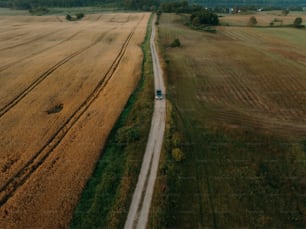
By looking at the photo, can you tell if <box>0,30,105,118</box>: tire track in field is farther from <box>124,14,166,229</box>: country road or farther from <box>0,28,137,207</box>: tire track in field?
<box>124,14,166,229</box>: country road

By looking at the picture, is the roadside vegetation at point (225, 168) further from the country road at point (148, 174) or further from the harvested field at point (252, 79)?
the country road at point (148, 174)

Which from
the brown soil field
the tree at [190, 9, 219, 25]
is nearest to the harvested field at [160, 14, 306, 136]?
the brown soil field

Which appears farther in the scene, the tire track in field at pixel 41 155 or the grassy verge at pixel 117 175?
the tire track in field at pixel 41 155

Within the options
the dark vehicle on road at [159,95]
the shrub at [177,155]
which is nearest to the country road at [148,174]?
the dark vehicle on road at [159,95]

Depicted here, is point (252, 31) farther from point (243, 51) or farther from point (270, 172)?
point (270, 172)

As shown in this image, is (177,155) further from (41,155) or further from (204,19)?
(204,19)

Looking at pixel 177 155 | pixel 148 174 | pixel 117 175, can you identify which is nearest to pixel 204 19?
pixel 177 155

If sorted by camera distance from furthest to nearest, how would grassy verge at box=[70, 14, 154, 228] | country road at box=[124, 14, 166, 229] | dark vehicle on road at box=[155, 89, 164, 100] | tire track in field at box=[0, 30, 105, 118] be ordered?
dark vehicle on road at box=[155, 89, 164, 100] < tire track in field at box=[0, 30, 105, 118] < grassy verge at box=[70, 14, 154, 228] < country road at box=[124, 14, 166, 229]
